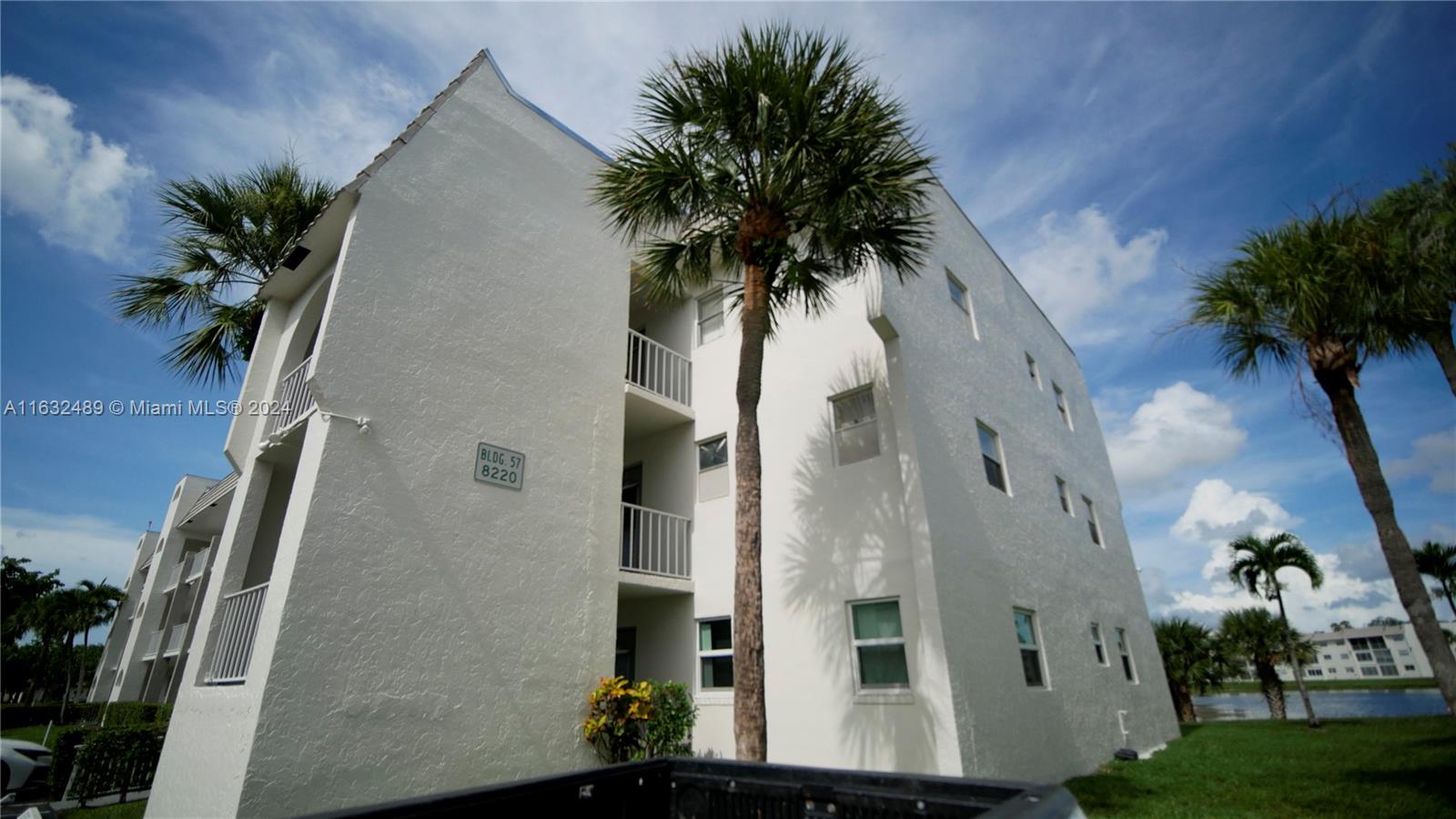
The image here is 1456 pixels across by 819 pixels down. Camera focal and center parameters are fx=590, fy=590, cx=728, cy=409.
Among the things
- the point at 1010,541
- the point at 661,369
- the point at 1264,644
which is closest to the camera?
the point at 1010,541

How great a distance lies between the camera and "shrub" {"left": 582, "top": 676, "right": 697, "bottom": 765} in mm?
8000

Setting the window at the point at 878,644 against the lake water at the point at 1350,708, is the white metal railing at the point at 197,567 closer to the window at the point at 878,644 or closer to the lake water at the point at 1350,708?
the window at the point at 878,644

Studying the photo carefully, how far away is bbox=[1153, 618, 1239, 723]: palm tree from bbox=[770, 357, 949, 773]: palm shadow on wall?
1882 centimetres

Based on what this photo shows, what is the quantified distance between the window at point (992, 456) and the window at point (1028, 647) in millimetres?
2212

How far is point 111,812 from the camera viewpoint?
834 cm

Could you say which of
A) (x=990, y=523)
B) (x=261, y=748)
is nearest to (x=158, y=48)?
(x=261, y=748)

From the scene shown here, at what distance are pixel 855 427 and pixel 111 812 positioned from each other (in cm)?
1210

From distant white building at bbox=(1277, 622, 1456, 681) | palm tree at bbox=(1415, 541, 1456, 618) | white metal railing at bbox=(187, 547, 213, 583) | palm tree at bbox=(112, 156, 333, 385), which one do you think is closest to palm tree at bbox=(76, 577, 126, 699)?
white metal railing at bbox=(187, 547, 213, 583)

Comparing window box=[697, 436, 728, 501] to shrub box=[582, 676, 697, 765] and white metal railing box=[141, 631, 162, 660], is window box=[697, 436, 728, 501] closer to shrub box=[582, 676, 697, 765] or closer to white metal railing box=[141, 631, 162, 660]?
shrub box=[582, 676, 697, 765]

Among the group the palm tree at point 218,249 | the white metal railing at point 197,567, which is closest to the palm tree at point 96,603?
the white metal railing at point 197,567

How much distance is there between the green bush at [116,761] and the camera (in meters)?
8.91

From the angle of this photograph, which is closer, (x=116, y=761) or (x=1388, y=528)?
(x=1388, y=528)

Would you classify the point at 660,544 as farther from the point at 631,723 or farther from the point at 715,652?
the point at 631,723

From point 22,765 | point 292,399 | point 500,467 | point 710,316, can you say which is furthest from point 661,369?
point 22,765
